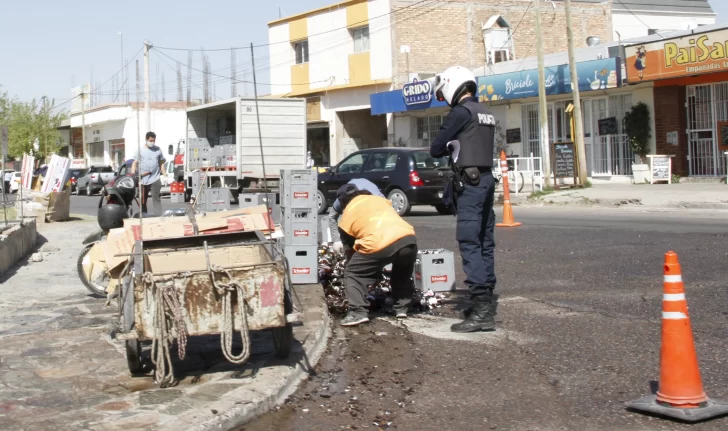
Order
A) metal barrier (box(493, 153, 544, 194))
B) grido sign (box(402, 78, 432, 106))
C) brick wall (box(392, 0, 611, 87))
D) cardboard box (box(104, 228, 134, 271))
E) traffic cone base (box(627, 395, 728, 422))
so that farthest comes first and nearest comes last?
brick wall (box(392, 0, 611, 87)) → grido sign (box(402, 78, 432, 106)) → metal barrier (box(493, 153, 544, 194)) → cardboard box (box(104, 228, 134, 271)) → traffic cone base (box(627, 395, 728, 422))

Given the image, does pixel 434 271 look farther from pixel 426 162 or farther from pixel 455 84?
pixel 426 162

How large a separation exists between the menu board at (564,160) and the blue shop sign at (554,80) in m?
2.00

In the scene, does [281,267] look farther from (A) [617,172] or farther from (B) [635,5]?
(B) [635,5]

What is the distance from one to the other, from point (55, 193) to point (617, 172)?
16536 millimetres

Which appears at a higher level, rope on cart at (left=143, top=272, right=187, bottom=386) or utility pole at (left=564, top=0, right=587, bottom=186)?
utility pole at (left=564, top=0, right=587, bottom=186)

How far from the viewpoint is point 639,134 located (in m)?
25.4

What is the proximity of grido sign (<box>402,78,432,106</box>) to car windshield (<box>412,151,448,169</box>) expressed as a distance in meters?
12.5

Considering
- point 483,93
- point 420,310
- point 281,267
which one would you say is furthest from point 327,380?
point 483,93

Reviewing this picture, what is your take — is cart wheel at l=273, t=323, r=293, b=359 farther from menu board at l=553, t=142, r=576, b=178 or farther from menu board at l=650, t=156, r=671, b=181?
menu board at l=650, t=156, r=671, b=181

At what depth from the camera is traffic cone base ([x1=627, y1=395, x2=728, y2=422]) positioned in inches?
184

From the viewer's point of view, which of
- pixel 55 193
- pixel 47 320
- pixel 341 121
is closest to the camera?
pixel 47 320

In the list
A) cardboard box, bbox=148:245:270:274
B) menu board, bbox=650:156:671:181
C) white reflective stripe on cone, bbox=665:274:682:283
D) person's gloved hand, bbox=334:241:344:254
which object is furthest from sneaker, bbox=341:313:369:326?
menu board, bbox=650:156:671:181

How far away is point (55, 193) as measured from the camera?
20219 mm

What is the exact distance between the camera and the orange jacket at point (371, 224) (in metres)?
7.31
